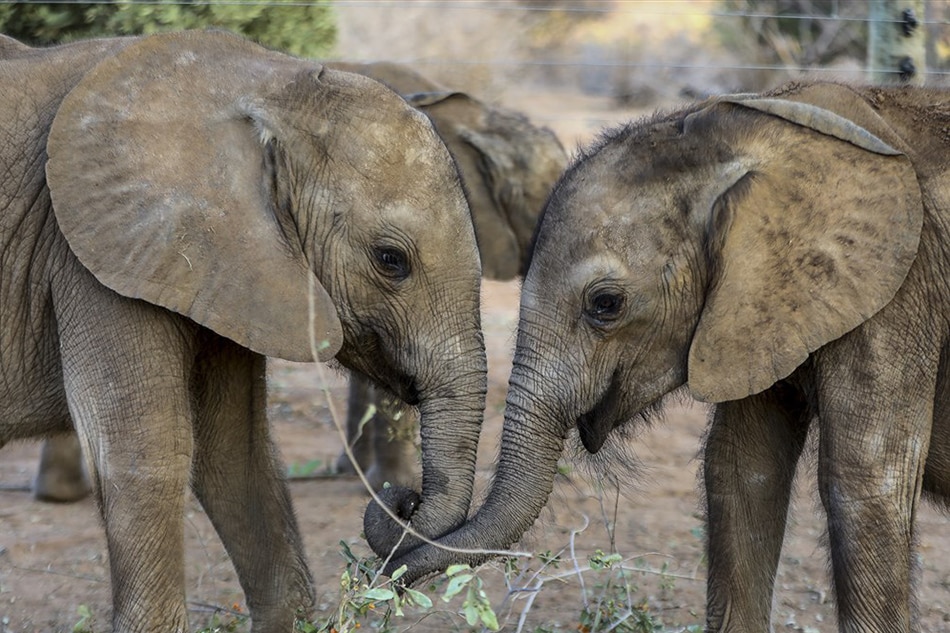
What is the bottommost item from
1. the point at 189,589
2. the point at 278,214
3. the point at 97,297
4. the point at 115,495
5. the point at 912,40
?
the point at 189,589

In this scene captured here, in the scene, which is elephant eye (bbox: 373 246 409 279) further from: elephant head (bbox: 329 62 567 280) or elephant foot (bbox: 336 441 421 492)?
elephant head (bbox: 329 62 567 280)

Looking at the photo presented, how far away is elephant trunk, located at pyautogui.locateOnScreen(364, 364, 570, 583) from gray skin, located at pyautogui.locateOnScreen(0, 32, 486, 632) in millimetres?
100

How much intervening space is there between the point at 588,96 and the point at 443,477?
19.0 meters

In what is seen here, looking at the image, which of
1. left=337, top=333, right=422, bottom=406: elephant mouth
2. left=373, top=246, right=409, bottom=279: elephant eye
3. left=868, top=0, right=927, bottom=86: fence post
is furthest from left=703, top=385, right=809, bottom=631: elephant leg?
left=868, top=0, right=927, bottom=86: fence post

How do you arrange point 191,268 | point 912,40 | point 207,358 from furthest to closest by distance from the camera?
point 912,40 → point 207,358 → point 191,268

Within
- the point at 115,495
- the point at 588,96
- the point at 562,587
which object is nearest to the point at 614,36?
the point at 588,96

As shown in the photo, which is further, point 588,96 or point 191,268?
point 588,96

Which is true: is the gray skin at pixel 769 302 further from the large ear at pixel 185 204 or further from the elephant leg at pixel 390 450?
the elephant leg at pixel 390 450

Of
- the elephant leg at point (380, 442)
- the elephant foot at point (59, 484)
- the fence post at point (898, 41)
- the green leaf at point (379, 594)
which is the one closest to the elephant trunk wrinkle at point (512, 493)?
the green leaf at point (379, 594)

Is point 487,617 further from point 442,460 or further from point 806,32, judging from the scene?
point 806,32

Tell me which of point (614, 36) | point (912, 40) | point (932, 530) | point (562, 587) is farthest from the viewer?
point (614, 36)

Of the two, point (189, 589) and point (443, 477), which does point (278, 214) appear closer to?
point (443, 477)

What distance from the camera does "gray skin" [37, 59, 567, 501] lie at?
Answer: 796 centimetres

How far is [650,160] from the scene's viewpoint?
4.91 m
